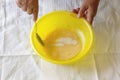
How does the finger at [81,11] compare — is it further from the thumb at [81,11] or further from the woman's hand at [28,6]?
the woman's hand at [28,6]

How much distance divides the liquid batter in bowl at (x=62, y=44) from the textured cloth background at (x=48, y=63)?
3 centimetres

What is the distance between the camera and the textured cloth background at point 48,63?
669 millimetres

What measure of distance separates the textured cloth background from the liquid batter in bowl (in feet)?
0.11

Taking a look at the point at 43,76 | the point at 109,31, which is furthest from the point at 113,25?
the point at 43,76

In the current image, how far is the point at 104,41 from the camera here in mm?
720

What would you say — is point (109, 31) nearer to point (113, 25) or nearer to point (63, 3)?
point (113, 25)

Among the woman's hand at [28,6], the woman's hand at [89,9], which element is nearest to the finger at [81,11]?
the woman's hand at [89,9]

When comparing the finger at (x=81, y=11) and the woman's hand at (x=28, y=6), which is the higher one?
the woman's hand at (x=28, y=6)

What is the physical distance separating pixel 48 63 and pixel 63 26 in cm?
13

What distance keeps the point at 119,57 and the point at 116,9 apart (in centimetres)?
16

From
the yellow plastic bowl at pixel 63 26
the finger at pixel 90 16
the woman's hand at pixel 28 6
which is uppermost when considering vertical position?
the woman's hand at pixel 28 6

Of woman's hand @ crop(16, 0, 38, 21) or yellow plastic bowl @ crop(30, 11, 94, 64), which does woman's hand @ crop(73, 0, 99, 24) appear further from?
woman's hand @ crop(16, 0, 38, 21)

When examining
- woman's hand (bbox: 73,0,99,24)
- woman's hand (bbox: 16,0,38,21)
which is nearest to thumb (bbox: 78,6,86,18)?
woman's hand (bbox: 73,0,99,24)

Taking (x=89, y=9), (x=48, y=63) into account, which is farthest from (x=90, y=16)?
(x=48, y=63)
